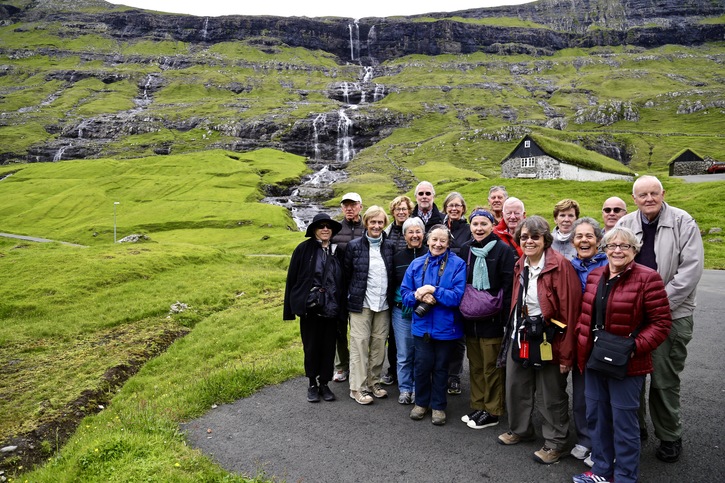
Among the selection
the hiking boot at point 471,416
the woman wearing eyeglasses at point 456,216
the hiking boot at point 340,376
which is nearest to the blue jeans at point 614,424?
the hiking boot at point 471,416

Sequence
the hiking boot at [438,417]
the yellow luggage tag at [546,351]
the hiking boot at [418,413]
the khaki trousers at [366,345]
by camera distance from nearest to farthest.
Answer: the yellow luggage tag at [546,351] → the hiking boot at [438,417] → the hiking boot at [418,413] → the khaki trousers at [366,345]

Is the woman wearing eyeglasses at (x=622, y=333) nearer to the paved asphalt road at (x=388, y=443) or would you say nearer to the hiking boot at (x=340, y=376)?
the paved asphalt road at (x=388, y=443)

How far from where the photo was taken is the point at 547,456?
6.39m

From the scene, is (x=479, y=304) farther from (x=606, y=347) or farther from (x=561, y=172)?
(x=561, y=172)

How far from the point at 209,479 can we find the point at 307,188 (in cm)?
9105

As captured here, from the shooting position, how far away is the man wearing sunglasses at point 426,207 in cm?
992

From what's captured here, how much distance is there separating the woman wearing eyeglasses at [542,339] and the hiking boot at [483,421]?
1.74 ft

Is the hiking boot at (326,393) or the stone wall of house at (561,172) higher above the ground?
the hiking boot at (326,393)

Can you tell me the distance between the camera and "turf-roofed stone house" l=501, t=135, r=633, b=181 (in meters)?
72.8

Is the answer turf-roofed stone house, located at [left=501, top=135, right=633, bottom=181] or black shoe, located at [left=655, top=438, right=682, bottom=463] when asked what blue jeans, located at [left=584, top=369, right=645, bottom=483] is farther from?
turf-roofed stone house, located at [left=501, top=135, right=633, bottom=181]

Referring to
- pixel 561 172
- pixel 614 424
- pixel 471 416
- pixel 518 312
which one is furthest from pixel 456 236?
pixel 561 172

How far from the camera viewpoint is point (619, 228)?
5.77 metres

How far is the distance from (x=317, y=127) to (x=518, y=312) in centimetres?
14636

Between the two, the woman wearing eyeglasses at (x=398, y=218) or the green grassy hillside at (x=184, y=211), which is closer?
the woman wearing eyeglasses at (x=398, y=218)
